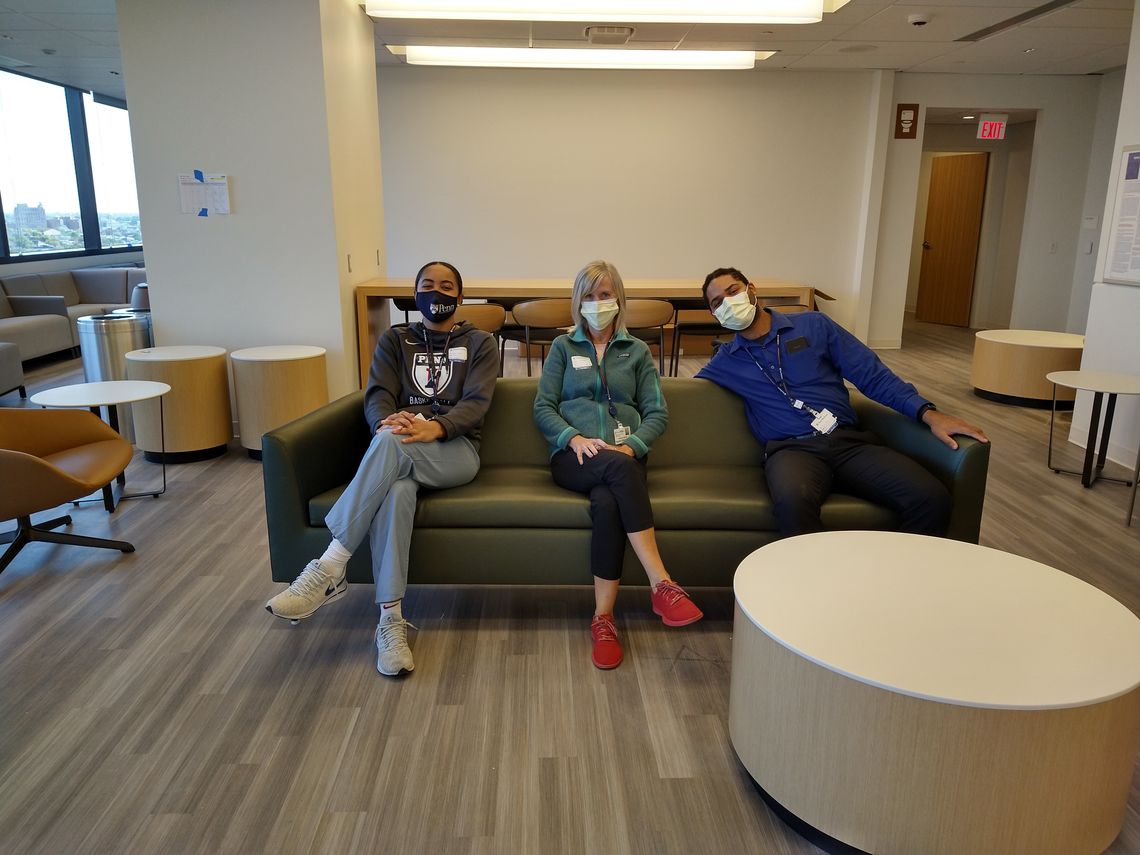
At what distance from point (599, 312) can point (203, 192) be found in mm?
3000

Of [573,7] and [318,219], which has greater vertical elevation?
[573,7]

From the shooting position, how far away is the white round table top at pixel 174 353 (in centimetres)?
441

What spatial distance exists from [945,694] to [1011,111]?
869 cm

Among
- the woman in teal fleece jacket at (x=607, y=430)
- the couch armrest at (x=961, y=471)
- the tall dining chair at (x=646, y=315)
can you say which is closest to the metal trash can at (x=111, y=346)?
the tall dining chair at (x=646, y=315)

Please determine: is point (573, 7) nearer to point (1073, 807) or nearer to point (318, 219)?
point (318, 219)

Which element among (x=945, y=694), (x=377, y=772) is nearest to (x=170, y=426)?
(x=377, y=772)

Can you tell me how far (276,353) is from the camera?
4.65 metres

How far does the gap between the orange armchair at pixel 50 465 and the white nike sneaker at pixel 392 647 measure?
1.35 m

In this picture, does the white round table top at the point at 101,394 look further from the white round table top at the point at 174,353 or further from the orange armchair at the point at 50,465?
the white round table top at the point at 174,353

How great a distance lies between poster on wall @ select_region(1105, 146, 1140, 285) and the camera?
14.7 ft

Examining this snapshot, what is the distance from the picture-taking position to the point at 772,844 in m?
1.78

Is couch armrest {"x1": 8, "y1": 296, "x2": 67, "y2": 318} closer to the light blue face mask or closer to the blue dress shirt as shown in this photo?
the light blue face mask

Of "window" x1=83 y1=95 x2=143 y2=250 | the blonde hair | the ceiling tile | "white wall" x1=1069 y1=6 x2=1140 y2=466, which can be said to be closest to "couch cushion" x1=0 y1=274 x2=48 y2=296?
"window" x1=83 y1=95 x2=143 y2=250

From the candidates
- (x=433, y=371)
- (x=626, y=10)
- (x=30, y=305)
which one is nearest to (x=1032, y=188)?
(x=626, y=10)
